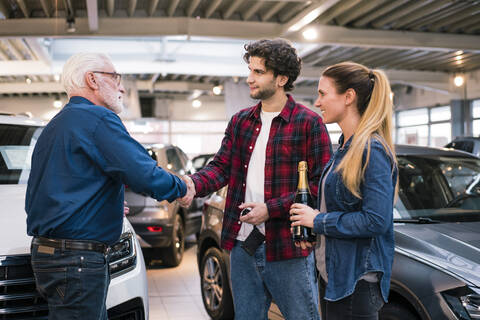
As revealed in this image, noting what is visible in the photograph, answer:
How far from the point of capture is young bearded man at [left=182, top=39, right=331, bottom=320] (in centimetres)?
260

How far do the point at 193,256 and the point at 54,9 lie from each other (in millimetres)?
5329

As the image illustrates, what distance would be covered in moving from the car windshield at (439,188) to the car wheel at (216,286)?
5.25ft

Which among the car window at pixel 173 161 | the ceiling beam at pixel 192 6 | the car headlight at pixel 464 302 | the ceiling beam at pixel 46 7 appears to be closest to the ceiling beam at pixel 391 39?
the ceiling beam at pixel 192 6

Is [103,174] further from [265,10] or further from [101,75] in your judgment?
[265,10]

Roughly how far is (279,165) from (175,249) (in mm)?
4894

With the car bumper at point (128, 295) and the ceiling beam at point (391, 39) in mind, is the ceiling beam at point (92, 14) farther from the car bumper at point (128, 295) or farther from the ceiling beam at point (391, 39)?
the car bumper at point (128, 295)

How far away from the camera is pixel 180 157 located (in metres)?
8.38

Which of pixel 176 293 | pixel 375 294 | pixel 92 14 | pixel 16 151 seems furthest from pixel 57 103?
pixel 375 294

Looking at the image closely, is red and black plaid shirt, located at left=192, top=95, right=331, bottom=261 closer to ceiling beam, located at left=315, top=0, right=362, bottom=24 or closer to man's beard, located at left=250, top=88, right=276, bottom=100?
man's beard, located at left=250, top=88, right=276, bottom=100

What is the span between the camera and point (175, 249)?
7.32 meters

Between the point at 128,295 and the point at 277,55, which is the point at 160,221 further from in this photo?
the point at 277,55

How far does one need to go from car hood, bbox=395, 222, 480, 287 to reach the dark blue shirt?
5.03 feet

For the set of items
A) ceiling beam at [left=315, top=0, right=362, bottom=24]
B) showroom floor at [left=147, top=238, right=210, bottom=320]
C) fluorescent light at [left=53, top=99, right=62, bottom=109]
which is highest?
ceiling beam at [left=315, top=0, right=362, bottom=24]

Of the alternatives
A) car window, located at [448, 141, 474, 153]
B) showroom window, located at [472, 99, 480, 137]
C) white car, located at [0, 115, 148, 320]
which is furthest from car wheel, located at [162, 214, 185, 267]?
showroom window, located at [472, 99, 480, 137]
